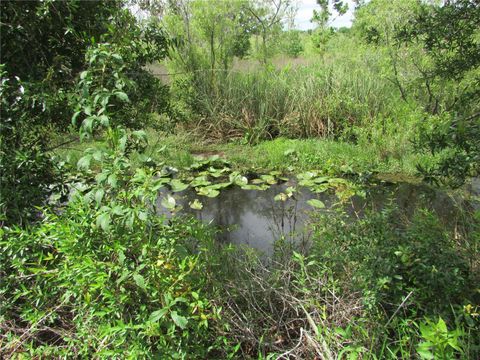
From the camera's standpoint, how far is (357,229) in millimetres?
2301

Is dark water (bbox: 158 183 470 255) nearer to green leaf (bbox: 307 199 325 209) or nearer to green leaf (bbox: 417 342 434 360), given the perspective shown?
green leaf (bbox: 307 199 325 209)

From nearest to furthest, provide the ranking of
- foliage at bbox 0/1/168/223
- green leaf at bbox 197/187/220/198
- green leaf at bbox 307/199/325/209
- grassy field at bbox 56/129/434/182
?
foliage at bbox 0/1/168/223
green leaf at bbox 307/199/325/209
green leaf at bbox 197/187/220/198
grassy field at bbox 56/129/434/182

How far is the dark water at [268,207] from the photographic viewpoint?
12.0ft

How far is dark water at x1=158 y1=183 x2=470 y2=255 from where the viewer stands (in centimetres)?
364

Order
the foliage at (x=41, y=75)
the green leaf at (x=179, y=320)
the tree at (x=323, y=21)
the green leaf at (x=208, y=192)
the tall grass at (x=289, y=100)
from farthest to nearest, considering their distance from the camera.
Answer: the tree at (x=323, y=21)
the tall grass at (x=289, y=100)
the green leaf at (x=208, y=192)
the foliage at (x=41, y=75)
the green leaf at (x=179, y=320)

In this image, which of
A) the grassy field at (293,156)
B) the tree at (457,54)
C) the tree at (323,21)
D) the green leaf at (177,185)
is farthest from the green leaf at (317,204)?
the tree at (323,21)

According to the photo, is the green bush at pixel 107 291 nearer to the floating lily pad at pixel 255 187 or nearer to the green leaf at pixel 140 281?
the green leaf at pixel 140 281

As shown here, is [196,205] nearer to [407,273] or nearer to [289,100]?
[407,273]

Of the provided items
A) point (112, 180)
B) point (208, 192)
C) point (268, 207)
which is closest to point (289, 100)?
point (208, 192)

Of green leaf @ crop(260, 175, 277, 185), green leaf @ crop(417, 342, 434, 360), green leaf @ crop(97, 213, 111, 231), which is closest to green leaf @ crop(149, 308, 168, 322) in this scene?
green leaf @ crop(97, 213, 111, 231)

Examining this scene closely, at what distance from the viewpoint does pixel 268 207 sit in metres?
4.46

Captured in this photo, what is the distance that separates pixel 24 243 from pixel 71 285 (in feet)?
1.17

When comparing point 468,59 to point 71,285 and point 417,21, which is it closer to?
point 417,21

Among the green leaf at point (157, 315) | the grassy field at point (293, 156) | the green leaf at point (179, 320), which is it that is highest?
the green leaf at point (157, 315)
